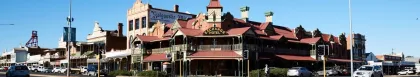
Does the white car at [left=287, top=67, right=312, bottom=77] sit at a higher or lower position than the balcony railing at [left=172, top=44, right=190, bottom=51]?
lower

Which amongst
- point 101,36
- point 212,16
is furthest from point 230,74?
point 101,36

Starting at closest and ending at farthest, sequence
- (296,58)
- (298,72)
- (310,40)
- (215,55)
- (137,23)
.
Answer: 1. (298,72)
2. (215,55)
3. (296,58)
4. (310,40)
5. (137,23)

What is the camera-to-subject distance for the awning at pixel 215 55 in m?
47.7

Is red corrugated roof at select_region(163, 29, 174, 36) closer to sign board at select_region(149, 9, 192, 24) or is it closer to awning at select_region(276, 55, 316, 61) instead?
sign board at select_region(149, 9, 192, 24)

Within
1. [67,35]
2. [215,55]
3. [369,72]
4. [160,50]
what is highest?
[67,35]

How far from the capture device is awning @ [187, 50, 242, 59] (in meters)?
47.7

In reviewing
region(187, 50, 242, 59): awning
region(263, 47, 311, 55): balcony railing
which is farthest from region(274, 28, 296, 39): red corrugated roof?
region(187, 50, 242, 59): awning

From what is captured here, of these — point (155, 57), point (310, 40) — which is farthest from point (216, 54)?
point (310, 40)

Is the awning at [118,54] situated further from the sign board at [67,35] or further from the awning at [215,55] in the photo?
the sign board at [67,35]

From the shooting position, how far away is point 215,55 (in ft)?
159

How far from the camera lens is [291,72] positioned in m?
43.0

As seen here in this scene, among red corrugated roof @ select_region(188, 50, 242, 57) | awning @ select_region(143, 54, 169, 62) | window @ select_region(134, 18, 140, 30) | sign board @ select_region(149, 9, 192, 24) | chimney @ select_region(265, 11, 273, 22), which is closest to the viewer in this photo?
red corrugated roof @ select_region(188, 50, 242, 57)

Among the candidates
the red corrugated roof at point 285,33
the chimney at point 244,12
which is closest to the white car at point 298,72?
the chimney at point 244,12

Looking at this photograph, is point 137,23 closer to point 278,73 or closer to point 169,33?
point 169,33
